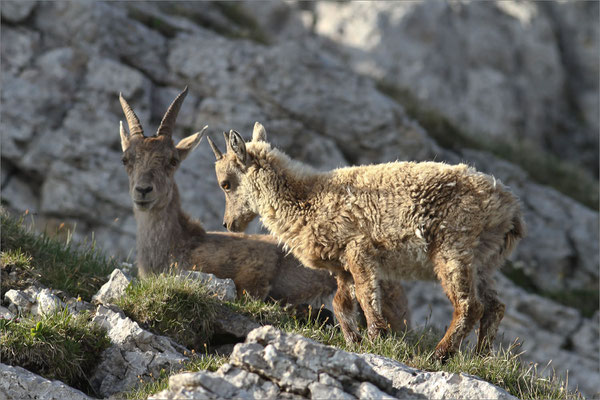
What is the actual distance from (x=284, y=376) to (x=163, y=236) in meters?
5.17

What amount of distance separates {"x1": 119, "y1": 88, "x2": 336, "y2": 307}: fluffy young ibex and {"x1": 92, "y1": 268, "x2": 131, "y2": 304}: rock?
1.54 metres

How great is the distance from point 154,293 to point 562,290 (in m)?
11.1

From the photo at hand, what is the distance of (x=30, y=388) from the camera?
22.4 feet

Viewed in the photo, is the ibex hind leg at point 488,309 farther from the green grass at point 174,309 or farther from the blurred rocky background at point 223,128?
the blurred rocky background at point 223,128

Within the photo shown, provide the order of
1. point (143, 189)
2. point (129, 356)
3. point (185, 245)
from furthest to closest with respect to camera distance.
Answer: point (185, 245), point (143, 189), point (129, 356)

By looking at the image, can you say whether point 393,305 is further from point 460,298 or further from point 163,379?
point 163,379

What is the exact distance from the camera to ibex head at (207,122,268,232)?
9.37m

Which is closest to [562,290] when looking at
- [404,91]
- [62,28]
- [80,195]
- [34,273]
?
[404,91]

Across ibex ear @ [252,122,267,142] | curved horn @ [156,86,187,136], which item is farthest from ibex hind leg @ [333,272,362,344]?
curved horn @ [156,86,187,136]

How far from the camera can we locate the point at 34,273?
923cm

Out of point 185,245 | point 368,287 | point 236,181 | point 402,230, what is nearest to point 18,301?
point 185,245

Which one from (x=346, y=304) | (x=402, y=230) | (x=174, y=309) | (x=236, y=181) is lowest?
(x=174, y=309)

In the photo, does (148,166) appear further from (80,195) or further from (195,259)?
(80,195)

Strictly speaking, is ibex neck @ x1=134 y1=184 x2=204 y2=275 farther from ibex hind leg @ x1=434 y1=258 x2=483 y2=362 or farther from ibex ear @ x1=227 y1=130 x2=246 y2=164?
ibex hind leg @ x1=434 y1=258 x2=483 y2=362
